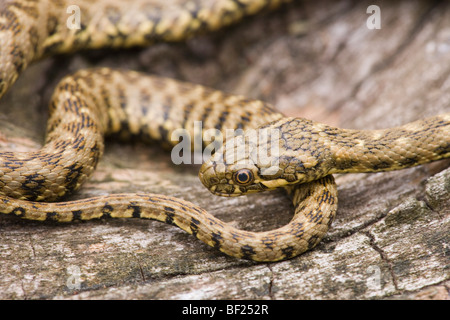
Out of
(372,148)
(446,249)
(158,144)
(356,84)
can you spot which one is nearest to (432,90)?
(356,84)

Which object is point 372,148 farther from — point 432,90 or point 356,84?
point 356,84

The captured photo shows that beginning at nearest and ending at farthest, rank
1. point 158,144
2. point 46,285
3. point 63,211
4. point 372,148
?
point 46,285
point 63,211
point 372,148
point 158,144

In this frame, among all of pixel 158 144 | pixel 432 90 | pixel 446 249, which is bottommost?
pixel 446 249

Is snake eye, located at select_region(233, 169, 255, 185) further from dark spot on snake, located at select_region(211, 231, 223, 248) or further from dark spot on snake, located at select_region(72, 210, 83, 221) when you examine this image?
dark spot on snake, located at select_region(72, 210, 83, 221)

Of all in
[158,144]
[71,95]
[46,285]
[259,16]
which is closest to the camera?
[46,285]

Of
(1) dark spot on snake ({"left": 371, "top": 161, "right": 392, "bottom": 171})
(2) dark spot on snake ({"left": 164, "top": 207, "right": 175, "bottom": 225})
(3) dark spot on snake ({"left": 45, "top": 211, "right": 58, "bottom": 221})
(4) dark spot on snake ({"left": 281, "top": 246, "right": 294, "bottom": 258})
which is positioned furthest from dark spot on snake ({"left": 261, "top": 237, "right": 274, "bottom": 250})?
(3) dark spot on snake ({"left": 45, "top": 211, "right": 58, "bottom": 221})

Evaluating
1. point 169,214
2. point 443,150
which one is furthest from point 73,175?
point 443,150

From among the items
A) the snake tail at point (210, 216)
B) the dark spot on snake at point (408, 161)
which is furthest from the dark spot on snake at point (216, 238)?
the dark spot on snake at point (408, 161)
